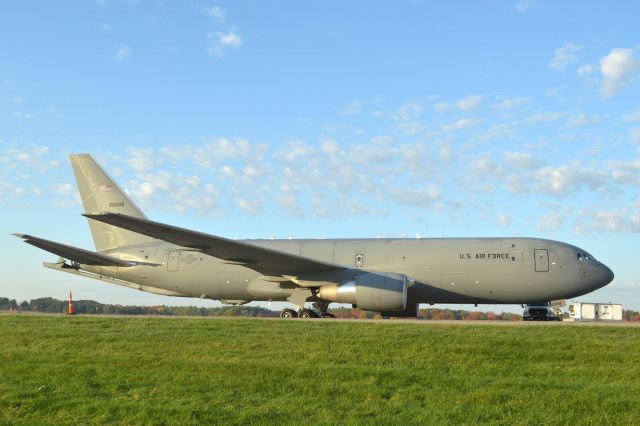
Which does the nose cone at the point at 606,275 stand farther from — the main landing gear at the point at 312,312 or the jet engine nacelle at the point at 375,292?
the main landing gear at the point at 312,312

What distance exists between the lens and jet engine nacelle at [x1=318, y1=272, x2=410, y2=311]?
2277 cm

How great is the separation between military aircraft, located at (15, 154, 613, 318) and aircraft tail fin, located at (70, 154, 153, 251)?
82.9 inches

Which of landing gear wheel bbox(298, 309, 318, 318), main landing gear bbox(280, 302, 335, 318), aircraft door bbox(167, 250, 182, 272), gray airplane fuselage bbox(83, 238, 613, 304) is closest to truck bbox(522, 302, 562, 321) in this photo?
gray airplane fuselage bbox(83, 238, 613, 304)

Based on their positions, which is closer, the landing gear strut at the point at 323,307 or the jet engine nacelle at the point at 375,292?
the jet engine nacelle at the point at 375,292

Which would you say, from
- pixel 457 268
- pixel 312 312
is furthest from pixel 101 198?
pixel 457 268

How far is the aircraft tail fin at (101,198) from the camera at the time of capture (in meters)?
30.4

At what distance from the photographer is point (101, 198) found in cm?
3059

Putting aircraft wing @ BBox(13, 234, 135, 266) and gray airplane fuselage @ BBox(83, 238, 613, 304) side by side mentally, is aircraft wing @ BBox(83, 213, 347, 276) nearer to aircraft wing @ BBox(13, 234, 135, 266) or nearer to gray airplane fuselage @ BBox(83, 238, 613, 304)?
gray airplane fuselage @ BBox(83, 238, 613, 304)

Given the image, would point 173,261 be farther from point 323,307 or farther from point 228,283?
point 323,307

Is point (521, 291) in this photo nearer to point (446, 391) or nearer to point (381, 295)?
point (381, 295)

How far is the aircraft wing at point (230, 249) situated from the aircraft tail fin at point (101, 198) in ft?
26.2

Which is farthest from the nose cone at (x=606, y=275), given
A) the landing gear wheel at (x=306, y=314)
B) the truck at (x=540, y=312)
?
the landing gear wheel at (x=306, y=314)

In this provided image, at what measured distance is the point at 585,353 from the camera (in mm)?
11719

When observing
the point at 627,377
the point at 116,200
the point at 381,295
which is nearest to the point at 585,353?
the point at 627,377
